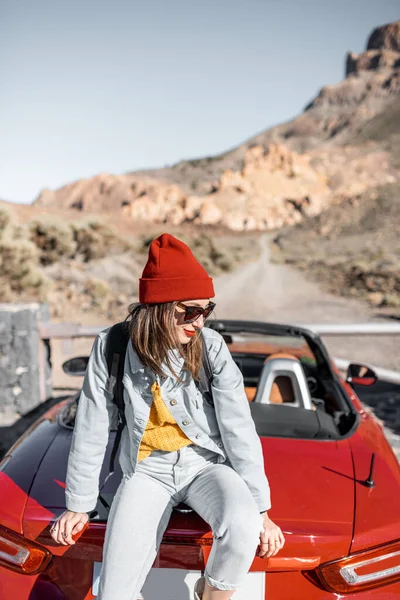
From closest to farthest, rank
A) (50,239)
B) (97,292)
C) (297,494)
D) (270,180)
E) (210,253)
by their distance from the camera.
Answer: (297,494) < (97,292) < (50,239) < (210,253) < (270,180)

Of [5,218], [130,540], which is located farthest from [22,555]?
[5,218]

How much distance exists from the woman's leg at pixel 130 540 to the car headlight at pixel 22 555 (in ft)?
0.75

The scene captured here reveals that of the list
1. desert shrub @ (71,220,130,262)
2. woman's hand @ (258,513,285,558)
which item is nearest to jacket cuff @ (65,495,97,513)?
woman's hand @ (258,513,285,558)

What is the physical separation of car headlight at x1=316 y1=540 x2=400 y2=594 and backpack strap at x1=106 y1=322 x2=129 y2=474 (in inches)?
33.9

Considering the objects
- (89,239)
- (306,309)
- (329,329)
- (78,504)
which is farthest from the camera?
(89,239)

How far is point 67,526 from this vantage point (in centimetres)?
165

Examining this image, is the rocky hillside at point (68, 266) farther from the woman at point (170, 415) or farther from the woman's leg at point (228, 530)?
the woman's leg at point (228, 530)

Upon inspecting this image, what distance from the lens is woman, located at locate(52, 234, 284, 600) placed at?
179 centimetres

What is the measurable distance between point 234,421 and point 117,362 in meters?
0.48

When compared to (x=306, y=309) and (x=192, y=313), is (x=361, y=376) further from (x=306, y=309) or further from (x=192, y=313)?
(x=306, y=309)

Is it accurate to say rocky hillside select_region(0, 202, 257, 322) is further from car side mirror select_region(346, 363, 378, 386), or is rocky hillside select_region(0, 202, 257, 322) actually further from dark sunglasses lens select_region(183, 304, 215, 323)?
dark sunglasses lens select_region(183, 304, 215, 323)

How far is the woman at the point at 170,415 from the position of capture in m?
1.79

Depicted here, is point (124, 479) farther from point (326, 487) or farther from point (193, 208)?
point (193, 208)

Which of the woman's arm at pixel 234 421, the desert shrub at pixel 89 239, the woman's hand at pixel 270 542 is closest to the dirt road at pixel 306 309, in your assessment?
the desert shrub at pixel 89 239
